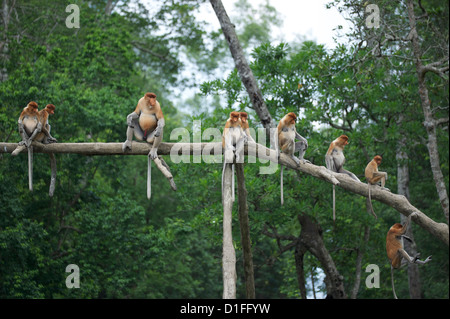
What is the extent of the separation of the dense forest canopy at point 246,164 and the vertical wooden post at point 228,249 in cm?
382

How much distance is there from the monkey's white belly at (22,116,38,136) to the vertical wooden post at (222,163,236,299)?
8.25 feet

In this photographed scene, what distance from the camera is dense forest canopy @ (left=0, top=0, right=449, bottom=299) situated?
37.6 feet

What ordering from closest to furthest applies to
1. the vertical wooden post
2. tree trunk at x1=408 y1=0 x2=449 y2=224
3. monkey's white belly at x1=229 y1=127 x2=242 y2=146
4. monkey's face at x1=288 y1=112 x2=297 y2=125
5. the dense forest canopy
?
the vertical wooden post, monkey's white belly at x1=229 y1=127 x2=242 y2=146, monkey's face at x1=288 y1=112 x2=297 y2=125, tree trunk at x1=408 y1=0 x2=449 y2=224, the dense forest canopy

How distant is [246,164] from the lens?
1152cm

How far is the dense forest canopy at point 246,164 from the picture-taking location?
11469 millimetres

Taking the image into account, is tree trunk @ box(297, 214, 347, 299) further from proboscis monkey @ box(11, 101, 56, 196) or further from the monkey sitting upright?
proboscis monkey @ box(11, 101, 56, 196)

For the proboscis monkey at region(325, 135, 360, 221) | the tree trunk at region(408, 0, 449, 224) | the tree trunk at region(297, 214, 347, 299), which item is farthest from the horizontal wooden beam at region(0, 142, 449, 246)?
the tree trunk at region(297, 214, 347, 299)

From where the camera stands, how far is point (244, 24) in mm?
29734

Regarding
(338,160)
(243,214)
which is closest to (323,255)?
(338,160)

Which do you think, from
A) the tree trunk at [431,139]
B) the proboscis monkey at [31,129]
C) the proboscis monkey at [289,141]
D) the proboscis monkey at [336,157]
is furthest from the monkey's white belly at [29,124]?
the tree trunk at [431,139]

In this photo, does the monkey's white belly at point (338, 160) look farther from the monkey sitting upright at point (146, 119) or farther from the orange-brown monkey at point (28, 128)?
the orange-brown monkey at point (28, 128)
